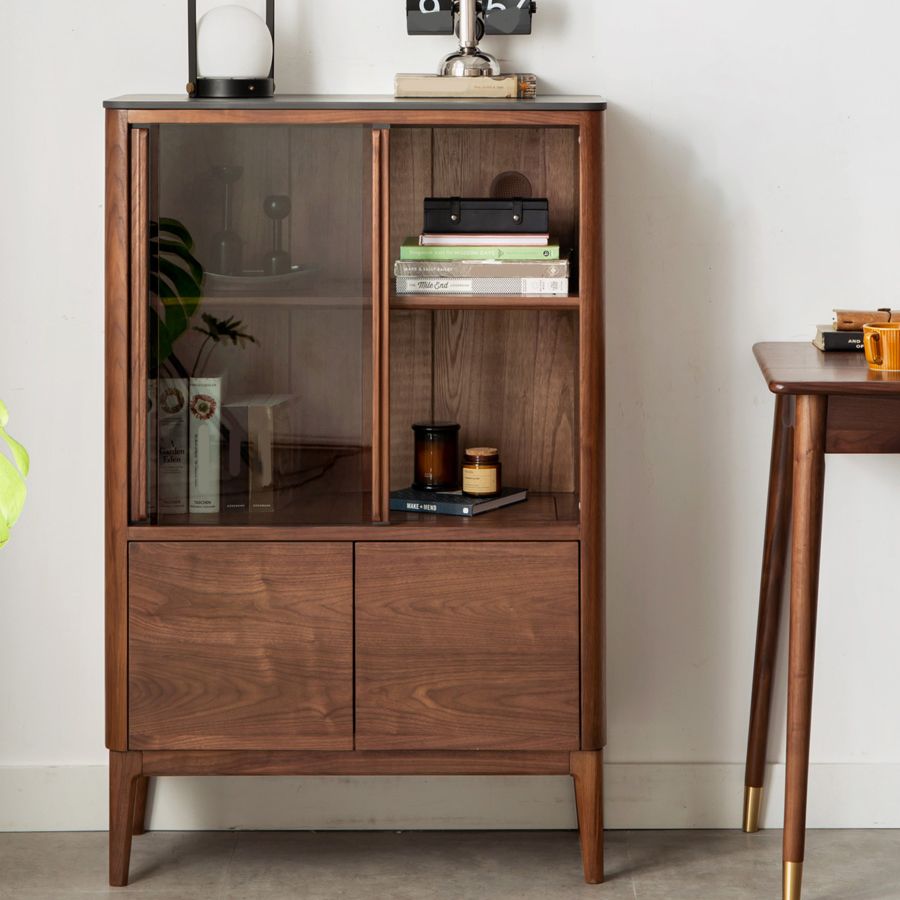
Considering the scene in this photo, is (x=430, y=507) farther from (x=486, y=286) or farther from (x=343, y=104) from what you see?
(x=343, y=104)

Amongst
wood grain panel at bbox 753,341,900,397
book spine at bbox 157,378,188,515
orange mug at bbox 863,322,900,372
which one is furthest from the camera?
book spine at bbox 157,378,188,515

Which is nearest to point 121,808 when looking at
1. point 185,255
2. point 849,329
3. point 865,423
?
point 185,255

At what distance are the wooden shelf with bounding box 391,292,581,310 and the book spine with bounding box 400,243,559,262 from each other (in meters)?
0.07

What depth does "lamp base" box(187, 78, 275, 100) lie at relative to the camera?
2146 millimetres

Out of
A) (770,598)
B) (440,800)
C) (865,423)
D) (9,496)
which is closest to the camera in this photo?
(9,496)

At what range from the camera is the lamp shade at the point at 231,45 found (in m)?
2.19

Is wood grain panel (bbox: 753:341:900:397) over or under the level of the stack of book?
under

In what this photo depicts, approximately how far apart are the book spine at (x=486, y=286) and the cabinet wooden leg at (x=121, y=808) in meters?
0.95

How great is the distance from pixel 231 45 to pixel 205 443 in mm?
701

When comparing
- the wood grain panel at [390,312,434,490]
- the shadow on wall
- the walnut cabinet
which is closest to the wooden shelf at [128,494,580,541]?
the walnut cabinet

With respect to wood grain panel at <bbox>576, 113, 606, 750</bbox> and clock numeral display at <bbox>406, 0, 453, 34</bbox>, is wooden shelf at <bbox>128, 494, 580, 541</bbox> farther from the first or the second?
clock numeral display at <bbox>406, 0, 453, 34</bbox>

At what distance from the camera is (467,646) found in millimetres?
→ 2154

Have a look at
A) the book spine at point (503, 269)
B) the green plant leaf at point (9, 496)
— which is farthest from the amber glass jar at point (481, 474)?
the green plant leaf at point (9, 496)

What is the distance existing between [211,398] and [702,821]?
4.24 feet
